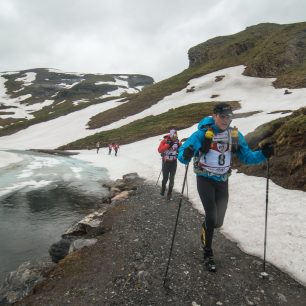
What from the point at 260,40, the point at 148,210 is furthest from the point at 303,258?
the point at 260,40

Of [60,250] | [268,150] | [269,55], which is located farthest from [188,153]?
[269,55]

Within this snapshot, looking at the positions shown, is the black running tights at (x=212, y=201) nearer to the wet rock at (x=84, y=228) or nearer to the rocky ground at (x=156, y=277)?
the rocky ground at (x=156, y=277)

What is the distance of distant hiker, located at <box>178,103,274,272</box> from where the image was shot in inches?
316

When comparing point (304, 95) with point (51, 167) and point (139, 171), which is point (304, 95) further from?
point (51, 167)

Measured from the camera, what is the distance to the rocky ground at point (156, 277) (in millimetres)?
7117

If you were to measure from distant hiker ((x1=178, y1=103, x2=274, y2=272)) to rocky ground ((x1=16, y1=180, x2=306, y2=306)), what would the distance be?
71cm

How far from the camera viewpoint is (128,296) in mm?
7094

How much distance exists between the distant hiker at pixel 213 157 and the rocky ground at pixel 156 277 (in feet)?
2.32

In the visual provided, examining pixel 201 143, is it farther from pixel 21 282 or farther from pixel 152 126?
pixel 152 126

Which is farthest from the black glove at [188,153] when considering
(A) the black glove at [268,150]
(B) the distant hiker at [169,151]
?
(B) the distant hiker at [169,151]

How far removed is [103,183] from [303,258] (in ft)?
63.4

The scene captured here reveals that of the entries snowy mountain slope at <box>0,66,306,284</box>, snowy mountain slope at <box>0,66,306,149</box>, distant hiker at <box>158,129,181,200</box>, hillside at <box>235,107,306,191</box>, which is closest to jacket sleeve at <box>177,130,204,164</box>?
snowy mountain slope at <box>0,66,306,284</box>

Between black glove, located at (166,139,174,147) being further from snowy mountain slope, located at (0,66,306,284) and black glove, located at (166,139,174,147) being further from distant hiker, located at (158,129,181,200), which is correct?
snowy mountain slope, located at (0,66,306,284)


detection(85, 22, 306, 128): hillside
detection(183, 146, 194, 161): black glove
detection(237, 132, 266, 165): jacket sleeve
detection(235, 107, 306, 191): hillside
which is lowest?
detection(235, 107, 306, 191): hillside
